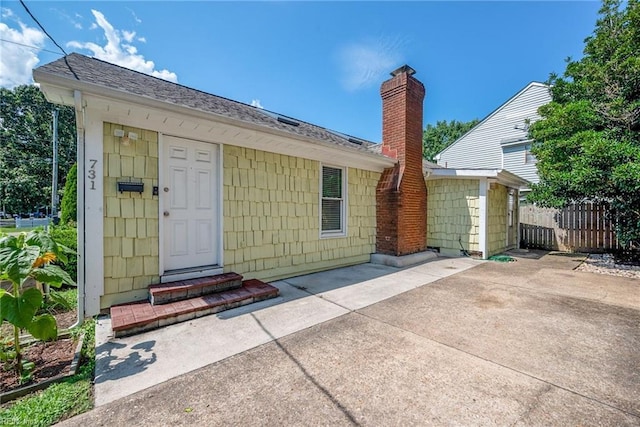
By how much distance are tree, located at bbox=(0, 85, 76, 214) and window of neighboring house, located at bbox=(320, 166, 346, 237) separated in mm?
32513

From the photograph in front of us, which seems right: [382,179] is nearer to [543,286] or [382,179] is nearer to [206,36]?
[543,286]

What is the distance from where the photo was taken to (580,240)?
9609 millimetres

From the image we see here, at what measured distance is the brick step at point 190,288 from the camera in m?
3.61

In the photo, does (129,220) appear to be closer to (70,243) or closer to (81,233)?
(81,233)

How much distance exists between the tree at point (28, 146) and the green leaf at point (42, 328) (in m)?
33.1

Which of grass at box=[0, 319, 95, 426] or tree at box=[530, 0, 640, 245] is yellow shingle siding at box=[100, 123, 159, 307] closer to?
grass at box=[0, 319, 95, 426]

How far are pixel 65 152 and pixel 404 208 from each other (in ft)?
114

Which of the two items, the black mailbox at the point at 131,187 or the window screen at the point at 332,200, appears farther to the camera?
the window screen at the point at 332,200

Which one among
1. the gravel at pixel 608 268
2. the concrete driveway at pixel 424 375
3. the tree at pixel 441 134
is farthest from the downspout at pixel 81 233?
the tree at pixel 441 134

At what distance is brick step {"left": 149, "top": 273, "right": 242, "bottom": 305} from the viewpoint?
142 inches

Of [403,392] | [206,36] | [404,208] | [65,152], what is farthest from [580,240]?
[65,152]

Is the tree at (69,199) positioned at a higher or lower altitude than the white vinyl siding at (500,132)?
lower

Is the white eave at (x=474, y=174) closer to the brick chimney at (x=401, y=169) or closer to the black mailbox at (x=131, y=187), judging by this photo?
the brick chimney at (x=401, y=169)

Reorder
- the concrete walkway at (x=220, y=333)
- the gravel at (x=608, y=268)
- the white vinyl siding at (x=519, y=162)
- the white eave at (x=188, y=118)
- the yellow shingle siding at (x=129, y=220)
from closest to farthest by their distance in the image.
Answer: the concrete walkway at (x=220, y=333)
the white eave at (x=188, y=118)
the yellow shingle siding at (x=129, y=220)
the gravel at (x=608, y=268)
the white vinyl siding at (x=519, y=162)
